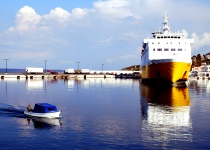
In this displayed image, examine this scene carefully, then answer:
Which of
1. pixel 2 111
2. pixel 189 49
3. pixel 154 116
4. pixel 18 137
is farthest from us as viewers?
pixel 189 49

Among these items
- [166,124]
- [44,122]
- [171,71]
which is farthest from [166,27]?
[44,122]

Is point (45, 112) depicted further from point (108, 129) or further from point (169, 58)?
point (169, 58)

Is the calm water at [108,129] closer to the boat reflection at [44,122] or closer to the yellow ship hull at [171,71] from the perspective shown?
the boat reflection at [44,122]

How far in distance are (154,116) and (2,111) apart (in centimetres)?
2224

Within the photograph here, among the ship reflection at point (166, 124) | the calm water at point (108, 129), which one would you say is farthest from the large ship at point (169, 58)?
the calm water at point (108, 129)

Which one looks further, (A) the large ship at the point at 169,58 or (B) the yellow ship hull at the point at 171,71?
(A) the large ship at the point at 169,58

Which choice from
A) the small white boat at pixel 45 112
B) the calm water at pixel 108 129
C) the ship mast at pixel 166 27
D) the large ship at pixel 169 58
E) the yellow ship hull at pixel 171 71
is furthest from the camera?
the ship mast at pixel 166 27

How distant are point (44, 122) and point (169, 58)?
Answer: 55.8 m

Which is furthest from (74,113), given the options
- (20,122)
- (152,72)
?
(152,72)

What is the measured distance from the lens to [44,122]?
130 feet

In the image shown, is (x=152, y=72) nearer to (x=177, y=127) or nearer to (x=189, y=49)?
(x=189, y=49)

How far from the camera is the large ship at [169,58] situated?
87.4 m

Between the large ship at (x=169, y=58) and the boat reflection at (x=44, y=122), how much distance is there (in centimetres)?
5198

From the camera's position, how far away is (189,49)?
100938 mm
